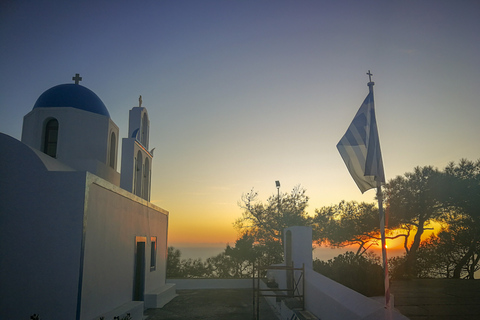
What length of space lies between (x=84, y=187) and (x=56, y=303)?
7.89 ft

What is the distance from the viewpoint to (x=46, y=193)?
25.6ft

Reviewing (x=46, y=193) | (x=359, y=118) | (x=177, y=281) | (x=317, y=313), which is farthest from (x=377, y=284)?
(x=177, y=281)

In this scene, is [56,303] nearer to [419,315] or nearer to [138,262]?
[138,262]

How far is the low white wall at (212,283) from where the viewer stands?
2005 centimetres

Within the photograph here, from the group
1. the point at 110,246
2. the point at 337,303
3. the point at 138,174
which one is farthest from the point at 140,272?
the point at 337,303

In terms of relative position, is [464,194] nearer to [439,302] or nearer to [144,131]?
[439,302]

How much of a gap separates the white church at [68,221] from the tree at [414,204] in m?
13.2

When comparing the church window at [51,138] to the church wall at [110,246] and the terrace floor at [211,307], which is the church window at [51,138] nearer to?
the church wall at [110,246]

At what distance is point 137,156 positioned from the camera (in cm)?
1429

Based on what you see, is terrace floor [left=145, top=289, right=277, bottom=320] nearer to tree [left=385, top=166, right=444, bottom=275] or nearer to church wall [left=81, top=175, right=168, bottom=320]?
church wall [left=81, top=175, right=168, bottom=320]

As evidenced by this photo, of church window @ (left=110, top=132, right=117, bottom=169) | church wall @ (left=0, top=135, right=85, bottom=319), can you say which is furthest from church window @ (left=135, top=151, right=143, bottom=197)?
church wall @ (left=0, top=135, right=85, bottom=319)

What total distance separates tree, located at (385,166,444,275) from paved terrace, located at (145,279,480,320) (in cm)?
509

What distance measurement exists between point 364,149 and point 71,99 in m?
10.5

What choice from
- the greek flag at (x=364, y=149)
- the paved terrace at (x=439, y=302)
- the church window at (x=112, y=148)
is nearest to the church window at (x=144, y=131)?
the church window at (x=112, y=148)
